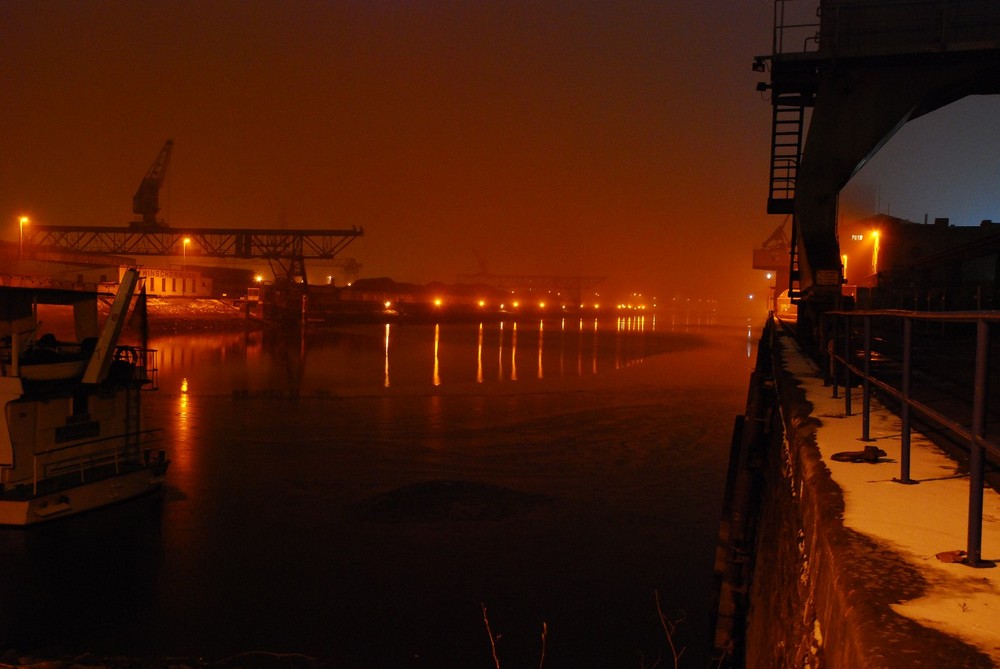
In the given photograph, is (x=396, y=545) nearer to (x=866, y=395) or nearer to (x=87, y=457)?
(x=87, y=457)

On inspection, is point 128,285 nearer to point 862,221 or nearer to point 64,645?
point 64,645

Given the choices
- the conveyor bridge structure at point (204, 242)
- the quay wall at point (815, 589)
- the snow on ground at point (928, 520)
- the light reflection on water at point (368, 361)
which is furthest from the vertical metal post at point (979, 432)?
the conveyor bridge structure at point (204, 242)

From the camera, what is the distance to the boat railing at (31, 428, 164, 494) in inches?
467

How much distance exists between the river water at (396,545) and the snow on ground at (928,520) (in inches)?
152

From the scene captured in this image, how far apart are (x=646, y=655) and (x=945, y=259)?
1901cm

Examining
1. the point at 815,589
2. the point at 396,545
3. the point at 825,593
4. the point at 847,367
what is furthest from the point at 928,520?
the point at 396,545

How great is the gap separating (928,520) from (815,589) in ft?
3.10

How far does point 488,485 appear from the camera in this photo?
1461 centimetres

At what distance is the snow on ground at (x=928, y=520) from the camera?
2.64m

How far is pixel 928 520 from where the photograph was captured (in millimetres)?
3844

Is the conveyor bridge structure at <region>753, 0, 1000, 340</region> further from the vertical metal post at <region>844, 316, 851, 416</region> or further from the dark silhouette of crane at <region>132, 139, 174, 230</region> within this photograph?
the dark silhouette of crane at <region>132, 139, 174, 230</region>

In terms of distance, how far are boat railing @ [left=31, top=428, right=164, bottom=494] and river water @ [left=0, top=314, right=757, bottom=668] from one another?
2.57ft

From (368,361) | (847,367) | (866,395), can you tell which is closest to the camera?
(866,395)

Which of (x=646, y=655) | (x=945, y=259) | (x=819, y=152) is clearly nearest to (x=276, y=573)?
(x=646, y=655)
